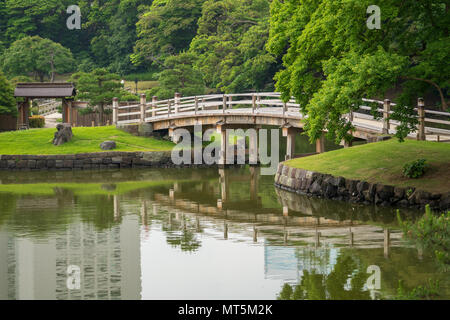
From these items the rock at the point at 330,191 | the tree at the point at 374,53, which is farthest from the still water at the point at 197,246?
the tree at the point at 374,53

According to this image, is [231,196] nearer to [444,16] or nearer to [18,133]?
[444,16]

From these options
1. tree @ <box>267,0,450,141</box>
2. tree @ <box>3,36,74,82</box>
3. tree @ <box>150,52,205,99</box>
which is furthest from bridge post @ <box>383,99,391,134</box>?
tree @ <box>3,36,74,82</box>

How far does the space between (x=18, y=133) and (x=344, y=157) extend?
20.2 m

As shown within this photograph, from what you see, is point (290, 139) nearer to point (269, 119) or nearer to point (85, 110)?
point (269, 119)

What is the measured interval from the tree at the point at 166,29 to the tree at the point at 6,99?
23495 mm

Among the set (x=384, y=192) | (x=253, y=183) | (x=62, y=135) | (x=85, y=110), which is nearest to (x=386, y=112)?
(x=384, y=192)

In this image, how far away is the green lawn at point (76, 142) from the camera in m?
38.2

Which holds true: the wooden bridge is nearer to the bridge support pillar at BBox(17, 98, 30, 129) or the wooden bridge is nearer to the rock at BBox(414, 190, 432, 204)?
the rock at BBox(414, 190, 432, 204)

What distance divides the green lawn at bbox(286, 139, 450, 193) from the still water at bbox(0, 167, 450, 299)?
108 centimetres

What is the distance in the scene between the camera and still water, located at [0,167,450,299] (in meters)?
14.9

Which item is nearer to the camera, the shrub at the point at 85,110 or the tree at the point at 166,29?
the shrub at the point at 85,110

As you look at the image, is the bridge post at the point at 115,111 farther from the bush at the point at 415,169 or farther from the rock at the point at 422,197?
the rock at the point at 422,197

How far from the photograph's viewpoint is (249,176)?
1341 inches

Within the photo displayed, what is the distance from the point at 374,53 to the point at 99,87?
1077 inches
